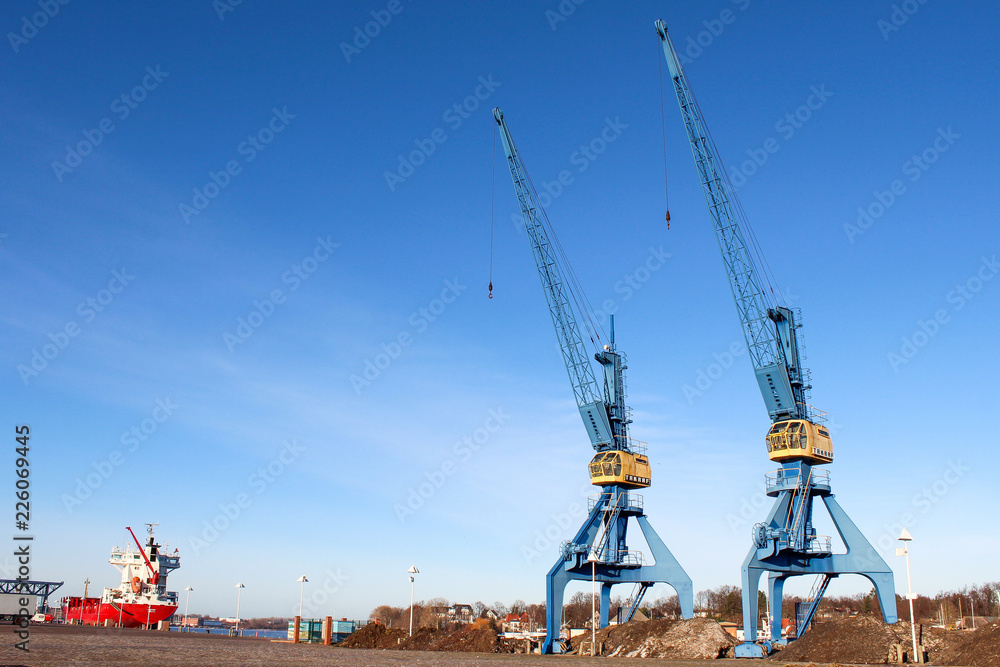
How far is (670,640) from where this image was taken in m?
51.6

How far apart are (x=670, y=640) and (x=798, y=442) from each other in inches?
805

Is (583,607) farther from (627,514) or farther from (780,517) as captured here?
(780,517)

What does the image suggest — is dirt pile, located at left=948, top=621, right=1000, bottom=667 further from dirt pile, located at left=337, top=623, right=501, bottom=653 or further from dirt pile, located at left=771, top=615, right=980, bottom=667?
dirt pile, located at left=337, top=623, right=501, bottom=653

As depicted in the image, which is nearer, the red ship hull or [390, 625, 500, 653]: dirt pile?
[390, 625, 500, 653]: dirt pile

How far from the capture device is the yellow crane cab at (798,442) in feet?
205

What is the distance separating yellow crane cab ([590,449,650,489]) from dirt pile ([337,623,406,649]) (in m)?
23.5

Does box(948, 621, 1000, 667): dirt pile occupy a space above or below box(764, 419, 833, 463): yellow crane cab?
below

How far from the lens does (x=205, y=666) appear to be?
2352 cm

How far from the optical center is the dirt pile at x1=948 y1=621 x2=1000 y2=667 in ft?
122

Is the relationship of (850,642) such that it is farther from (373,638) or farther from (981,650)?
(373,638)

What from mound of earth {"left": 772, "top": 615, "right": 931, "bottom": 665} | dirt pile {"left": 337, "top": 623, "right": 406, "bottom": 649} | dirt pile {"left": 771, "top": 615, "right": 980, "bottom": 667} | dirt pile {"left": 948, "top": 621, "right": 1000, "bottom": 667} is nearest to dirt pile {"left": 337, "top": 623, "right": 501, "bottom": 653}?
Answer: dirt pile {"left": 337, "top": 623, "right": 406, "bottom": 649}

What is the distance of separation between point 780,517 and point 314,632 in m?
39.0

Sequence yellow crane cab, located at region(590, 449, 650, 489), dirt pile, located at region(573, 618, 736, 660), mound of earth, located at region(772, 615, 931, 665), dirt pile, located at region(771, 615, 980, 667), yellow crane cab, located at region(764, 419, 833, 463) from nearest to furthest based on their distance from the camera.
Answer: dirt pile, located at region(771, 615, 980, 667), mound of earth, located at region(772, 615, 931, 665), dirt pile, located at region(573, 618, 736, 660), yellow crane cab, located at region(764, 419, 833, 463), yellow crane cab, located at region(590, 449, 650, 489)

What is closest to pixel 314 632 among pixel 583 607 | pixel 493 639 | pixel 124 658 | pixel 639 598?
pixel 493 639
